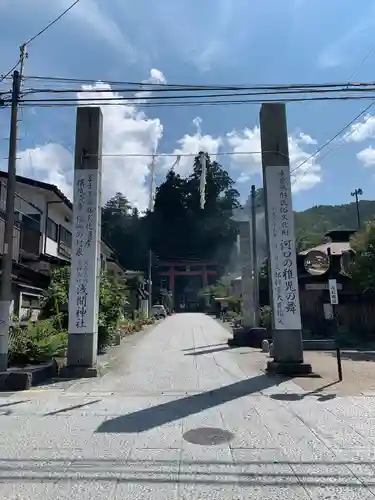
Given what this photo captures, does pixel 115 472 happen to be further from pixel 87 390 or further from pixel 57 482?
pixel 87 390

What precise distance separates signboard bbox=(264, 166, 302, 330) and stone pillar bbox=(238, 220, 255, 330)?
27.3ft

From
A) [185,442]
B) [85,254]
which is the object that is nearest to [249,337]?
[85,254]

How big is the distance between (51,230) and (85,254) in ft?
37.1

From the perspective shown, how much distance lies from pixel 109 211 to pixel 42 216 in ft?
233

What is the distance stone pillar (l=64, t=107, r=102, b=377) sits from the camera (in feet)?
35.6

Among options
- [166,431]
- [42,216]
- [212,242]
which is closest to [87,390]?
[166,431]

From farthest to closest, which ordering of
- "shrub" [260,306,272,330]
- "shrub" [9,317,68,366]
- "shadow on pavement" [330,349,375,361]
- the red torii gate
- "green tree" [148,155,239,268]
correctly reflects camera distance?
the red torii gate, "green tree" [148,155,239,268], "shrub" [260,306,272,330], "shadow on pavement" [330,349,375,361], "shrub" [9,317,68,366]

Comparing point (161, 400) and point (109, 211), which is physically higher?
point (109, 211)

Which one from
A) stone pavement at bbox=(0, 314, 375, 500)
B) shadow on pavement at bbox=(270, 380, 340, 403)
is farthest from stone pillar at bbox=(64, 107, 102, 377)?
shadow on pavement at bbox=(270, 380, 340, 403)

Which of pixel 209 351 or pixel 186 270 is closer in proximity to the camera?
pixel 209 351

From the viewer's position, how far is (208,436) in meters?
5.91

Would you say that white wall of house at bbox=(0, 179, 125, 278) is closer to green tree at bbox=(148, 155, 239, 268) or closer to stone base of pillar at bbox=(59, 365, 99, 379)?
stone base of pillar at bbox=(59, 365, 99, 379)

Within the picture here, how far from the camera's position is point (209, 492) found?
4102 mm

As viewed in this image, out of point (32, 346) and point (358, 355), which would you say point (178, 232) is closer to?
point (358, 355)
